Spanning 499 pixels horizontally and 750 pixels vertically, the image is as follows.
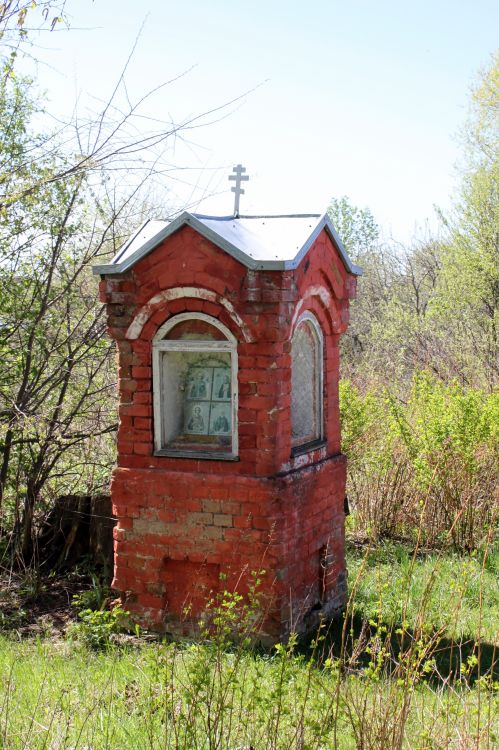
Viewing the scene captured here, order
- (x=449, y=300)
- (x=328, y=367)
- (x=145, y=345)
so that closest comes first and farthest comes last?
(x=145, y=345) < (x=328, y=367) < (x=449, y=300)

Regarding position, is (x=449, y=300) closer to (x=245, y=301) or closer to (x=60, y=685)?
(x=245, y=301)

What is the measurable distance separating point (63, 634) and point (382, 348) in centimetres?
1350

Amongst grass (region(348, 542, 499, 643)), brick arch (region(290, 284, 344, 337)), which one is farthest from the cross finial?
grass (region(348, 542, 499, 643))

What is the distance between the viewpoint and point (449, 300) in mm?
16266

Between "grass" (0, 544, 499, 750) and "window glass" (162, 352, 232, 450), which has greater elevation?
"window glass" (162, 352, 232, 450)

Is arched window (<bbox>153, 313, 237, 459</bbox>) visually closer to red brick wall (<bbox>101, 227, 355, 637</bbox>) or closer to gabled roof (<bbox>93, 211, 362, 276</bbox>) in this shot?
red brick wall (<bbox>101, 227, 355, 637</bbox>)

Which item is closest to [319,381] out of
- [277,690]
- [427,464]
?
[427,464]

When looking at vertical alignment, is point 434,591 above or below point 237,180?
below

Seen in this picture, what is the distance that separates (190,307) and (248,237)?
64 cm

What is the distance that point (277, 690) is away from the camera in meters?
3.27

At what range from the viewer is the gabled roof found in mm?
5520

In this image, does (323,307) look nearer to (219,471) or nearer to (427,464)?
(219,471)

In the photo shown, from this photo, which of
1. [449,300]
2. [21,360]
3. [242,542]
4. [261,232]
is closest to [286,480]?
[242,542]

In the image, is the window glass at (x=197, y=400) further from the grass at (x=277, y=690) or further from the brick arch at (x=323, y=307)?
the grass at (x=277, y=690)
